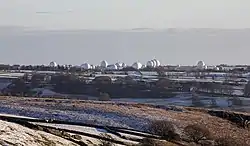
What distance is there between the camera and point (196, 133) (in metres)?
33.0

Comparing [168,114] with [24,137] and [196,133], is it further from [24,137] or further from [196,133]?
[24,137]

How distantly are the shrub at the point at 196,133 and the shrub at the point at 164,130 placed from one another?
0.75m

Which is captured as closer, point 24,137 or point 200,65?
point 24,137

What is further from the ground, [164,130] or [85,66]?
[85,66]

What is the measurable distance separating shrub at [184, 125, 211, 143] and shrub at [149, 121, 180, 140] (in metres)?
0.75

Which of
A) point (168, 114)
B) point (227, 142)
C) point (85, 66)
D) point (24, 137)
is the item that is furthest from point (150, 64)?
point (24, 137)

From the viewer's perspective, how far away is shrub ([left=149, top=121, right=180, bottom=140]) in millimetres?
32500

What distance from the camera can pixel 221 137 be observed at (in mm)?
33156

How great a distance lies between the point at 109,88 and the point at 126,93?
2924 millimetres

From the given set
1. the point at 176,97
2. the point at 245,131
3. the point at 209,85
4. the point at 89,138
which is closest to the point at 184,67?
the point at 209,85

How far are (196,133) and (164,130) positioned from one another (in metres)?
1.77

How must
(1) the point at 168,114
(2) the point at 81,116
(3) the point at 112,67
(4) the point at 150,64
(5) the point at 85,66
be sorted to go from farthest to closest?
(4) the point at 150,64
(5) the point at 85,66
(3) the point at 112,67
(1) the point at 168,114
(2) the point at 81,116

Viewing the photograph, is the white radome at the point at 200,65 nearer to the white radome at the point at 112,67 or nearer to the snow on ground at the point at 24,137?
the white radome at the point at 112,67

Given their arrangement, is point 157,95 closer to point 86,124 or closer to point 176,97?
point 176,97
